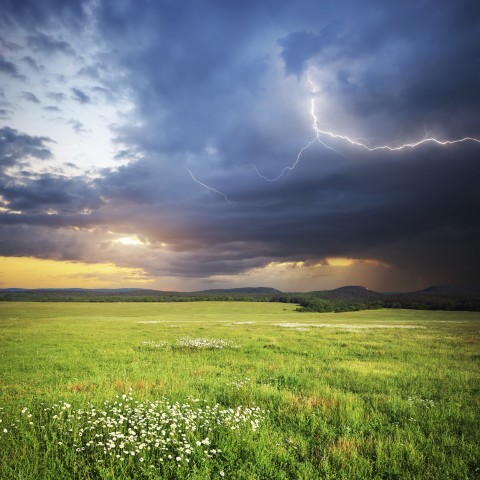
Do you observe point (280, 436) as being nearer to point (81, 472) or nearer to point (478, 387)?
point (81, 472)

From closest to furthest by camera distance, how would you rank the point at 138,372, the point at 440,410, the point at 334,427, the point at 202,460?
the point at 202,460
the point at 334,427
the point at 440,410
the point at 138,372

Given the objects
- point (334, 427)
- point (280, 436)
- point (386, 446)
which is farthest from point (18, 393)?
point (386, 446)

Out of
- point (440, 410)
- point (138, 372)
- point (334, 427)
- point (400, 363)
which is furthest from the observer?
point (400, 363)

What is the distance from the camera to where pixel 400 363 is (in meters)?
18.6

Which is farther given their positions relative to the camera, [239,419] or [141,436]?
[239,419]

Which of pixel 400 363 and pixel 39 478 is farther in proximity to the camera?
pixel 400 363

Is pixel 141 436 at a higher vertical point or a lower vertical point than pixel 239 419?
higher

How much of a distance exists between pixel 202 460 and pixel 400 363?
631 inches

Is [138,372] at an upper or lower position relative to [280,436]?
lower

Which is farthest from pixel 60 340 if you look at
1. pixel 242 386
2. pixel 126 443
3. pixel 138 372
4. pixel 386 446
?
pixel 386 446

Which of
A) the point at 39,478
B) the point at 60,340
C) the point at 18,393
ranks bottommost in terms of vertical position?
the point at 60,340

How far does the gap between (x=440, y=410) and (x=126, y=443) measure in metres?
9.29

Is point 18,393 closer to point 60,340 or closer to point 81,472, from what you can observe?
point 81,472

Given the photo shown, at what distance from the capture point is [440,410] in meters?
9.99
